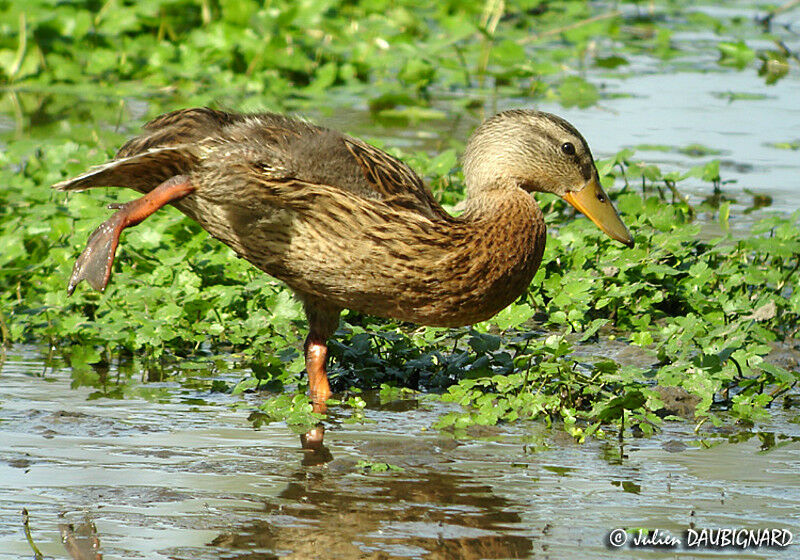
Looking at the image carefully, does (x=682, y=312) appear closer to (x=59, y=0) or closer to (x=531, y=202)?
(x=531, y=202)

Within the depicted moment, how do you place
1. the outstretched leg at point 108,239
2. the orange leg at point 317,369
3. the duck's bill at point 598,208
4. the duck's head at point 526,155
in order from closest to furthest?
1. the outstretched leg at point 108,239
2. the orange leg at point 317,369
3. the duck's head at point 526,155
4. the duck's bill at point 598,208

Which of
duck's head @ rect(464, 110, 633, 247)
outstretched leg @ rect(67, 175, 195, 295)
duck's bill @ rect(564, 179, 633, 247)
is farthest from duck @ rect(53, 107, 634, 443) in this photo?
duck's bill @ rect(564, 179, 633, 247)

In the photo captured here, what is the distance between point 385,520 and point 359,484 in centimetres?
36

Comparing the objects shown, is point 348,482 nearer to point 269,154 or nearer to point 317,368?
point 317,368

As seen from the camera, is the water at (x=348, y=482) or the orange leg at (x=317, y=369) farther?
the orange leg at (x=317, y=369)

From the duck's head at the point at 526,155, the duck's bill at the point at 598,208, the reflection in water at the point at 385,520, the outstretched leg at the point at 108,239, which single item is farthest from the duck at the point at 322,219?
the reflection in water at the point at 385,520

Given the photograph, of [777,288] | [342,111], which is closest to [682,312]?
[777,288]

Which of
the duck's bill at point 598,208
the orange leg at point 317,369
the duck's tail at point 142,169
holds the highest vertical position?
the duck's tail at point 142,169

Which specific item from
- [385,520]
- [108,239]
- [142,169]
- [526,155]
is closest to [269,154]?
[142,169]

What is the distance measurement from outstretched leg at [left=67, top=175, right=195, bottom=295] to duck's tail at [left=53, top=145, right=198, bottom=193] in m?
0.12

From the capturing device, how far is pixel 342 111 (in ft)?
36.7

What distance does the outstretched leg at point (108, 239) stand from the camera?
516cm

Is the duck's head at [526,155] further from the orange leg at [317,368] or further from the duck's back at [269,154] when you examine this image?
the orange leg at [317,368]

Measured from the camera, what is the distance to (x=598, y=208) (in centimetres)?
623
